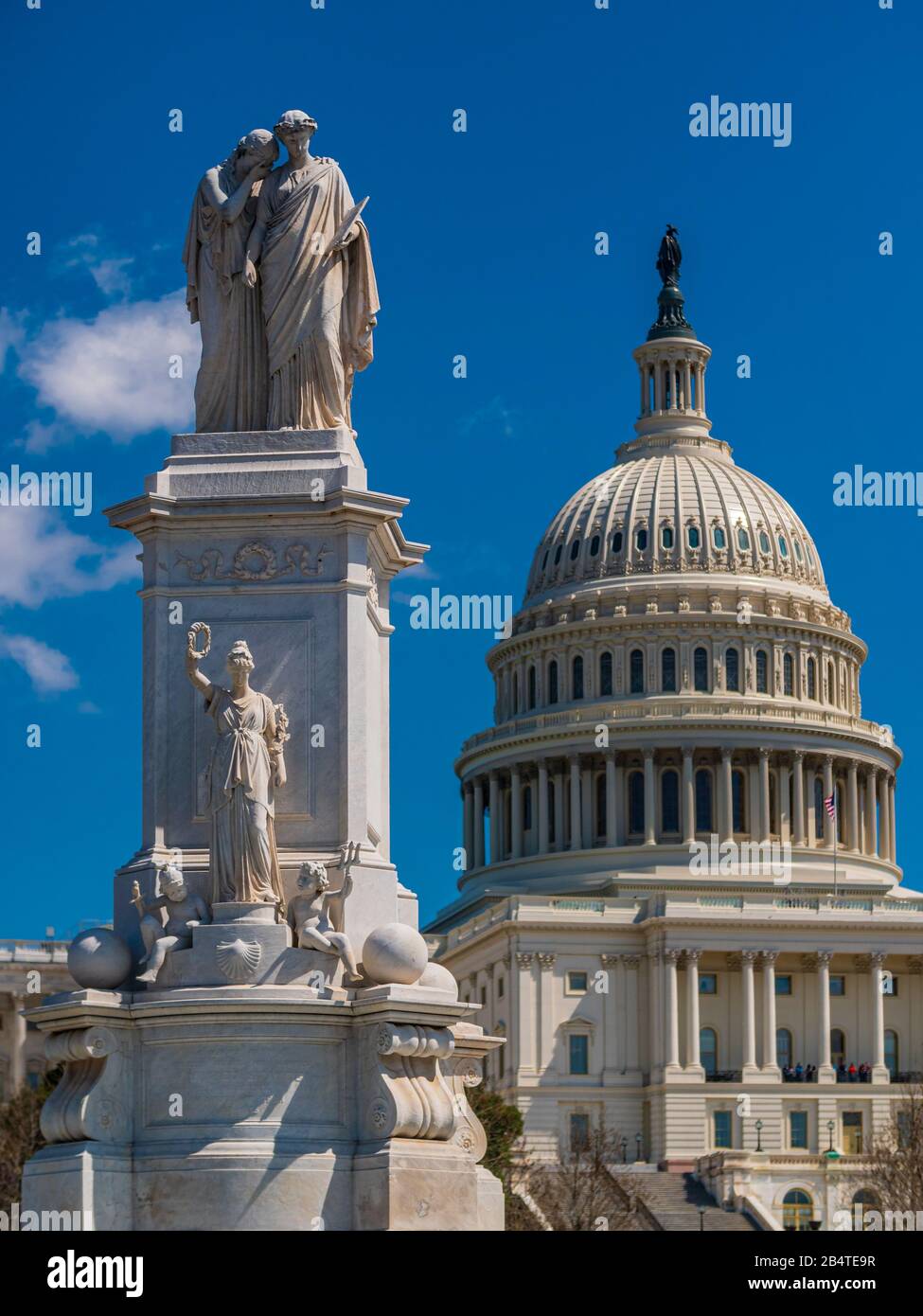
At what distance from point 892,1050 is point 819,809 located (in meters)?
23.4

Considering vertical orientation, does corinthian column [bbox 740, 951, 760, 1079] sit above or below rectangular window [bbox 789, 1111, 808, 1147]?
above

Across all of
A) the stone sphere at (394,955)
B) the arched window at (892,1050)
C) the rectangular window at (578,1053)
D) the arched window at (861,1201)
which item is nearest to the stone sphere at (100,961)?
the stone sphere at (394,955)

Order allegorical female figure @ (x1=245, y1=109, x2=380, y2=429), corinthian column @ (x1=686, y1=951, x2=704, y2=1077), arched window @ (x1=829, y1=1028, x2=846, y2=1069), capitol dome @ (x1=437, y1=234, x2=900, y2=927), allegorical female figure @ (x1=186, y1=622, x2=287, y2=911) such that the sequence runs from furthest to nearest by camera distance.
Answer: capitol dome @ (x1=437, y1=234, x2=900, y2=927) < arched window @ (x1=829, y1=1028, x2=846, y2=1069) < corinthian column @ (x1=686, y1=951, x2=704, y2=1077) < allegorical female figure @ (x1=245, y1=109, x2=380, y2=429) < allegorical female figure @ (x1=186, y1=622, x2=287, y2=911)

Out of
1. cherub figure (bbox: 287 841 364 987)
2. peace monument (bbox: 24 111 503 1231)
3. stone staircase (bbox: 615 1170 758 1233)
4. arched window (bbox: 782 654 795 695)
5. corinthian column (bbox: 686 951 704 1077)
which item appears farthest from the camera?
arched window (bbox: 782 654 795 695)

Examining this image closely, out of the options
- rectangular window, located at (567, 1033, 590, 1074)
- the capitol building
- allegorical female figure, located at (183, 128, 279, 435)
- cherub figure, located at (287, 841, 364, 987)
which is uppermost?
the capitol building

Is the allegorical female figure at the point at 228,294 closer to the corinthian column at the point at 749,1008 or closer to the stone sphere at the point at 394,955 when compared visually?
the stone sphere at the point at 394,955

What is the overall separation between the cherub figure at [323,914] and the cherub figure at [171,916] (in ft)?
2.56

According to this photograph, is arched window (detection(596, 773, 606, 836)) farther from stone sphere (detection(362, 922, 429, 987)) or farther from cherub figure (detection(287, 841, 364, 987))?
stone sphere (detection(362, 922, 429, 987))

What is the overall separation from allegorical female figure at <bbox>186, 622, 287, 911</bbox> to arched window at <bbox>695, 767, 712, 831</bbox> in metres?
162

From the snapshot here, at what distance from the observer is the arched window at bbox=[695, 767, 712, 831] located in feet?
606

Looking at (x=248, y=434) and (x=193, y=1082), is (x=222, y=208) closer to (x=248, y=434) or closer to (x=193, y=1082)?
(x=248, y=434)

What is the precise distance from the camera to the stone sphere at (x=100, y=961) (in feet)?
77.5

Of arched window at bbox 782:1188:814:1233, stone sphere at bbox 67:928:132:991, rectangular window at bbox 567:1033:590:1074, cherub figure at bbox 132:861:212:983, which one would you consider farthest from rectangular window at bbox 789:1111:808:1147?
stone sphere at bbox 67:928:132:991

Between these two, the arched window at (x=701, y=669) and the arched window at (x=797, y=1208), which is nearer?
the arched window at (x=797, y=1208)
